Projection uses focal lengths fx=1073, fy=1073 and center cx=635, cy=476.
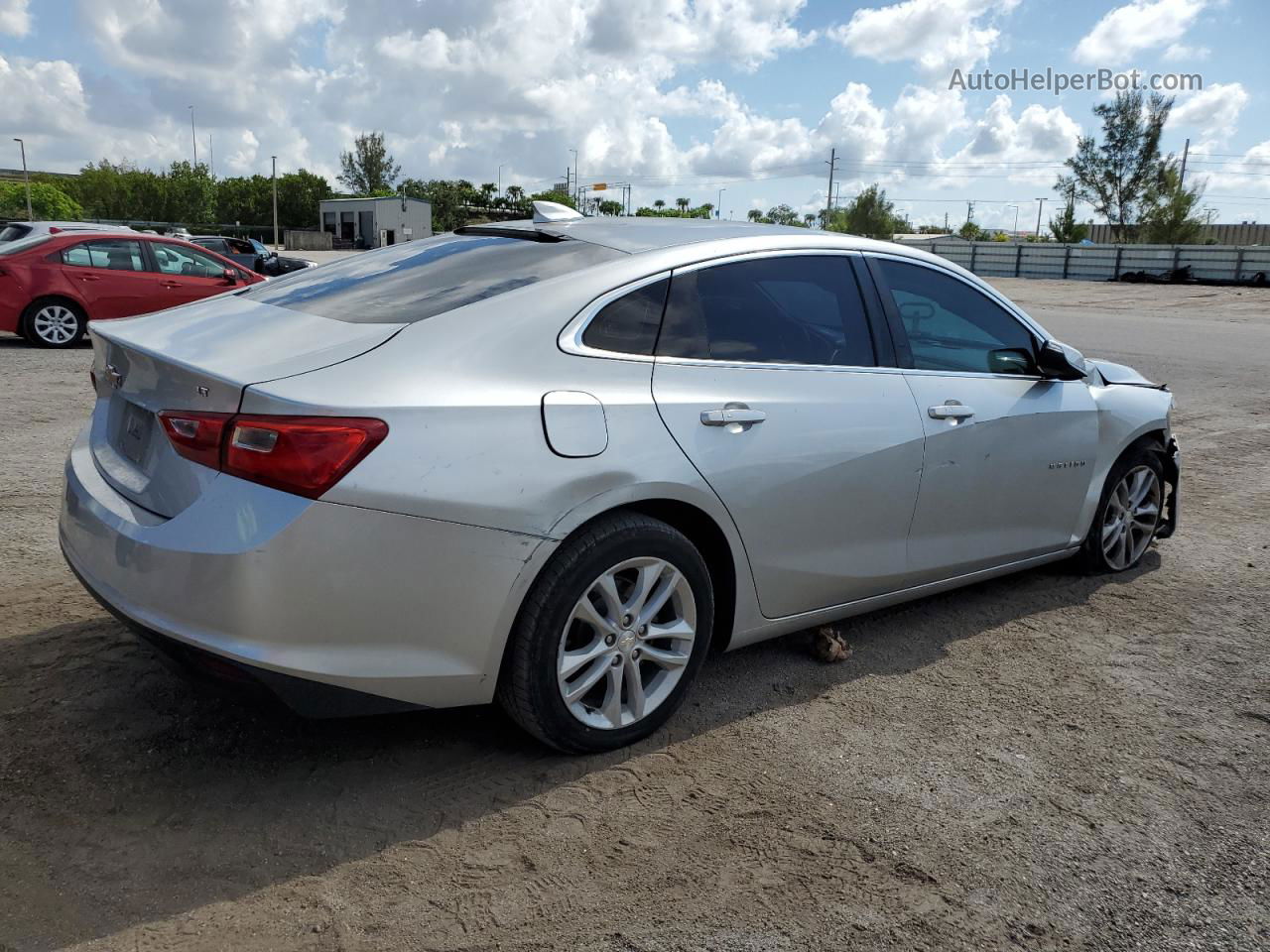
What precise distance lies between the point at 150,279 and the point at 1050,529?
468 inches

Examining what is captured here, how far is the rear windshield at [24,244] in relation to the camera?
12.4 meters

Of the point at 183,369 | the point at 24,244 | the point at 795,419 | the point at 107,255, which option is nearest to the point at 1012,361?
the point at 795,419

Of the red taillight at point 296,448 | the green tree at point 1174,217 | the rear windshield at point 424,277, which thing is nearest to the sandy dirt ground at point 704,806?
the red taillight at point 296,448

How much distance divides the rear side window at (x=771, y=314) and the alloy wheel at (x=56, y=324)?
38.0 feet

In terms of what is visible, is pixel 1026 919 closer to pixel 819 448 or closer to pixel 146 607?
pixel 819 448

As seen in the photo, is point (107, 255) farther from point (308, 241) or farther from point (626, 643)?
point (308, 241)

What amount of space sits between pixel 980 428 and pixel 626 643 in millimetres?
1763

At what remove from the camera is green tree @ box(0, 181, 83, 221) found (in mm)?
101938

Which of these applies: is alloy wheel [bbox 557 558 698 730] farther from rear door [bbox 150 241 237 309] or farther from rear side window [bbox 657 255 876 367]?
rear door [bbox 150 241 237 309]

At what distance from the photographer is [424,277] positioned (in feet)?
11.5

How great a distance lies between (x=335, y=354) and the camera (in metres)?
2.84

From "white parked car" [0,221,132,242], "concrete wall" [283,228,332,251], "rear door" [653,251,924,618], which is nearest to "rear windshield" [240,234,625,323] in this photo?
"rear door" [653,251,924,618]

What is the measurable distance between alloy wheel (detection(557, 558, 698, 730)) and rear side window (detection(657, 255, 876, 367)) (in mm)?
718

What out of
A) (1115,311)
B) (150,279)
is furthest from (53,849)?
(1115,311)
